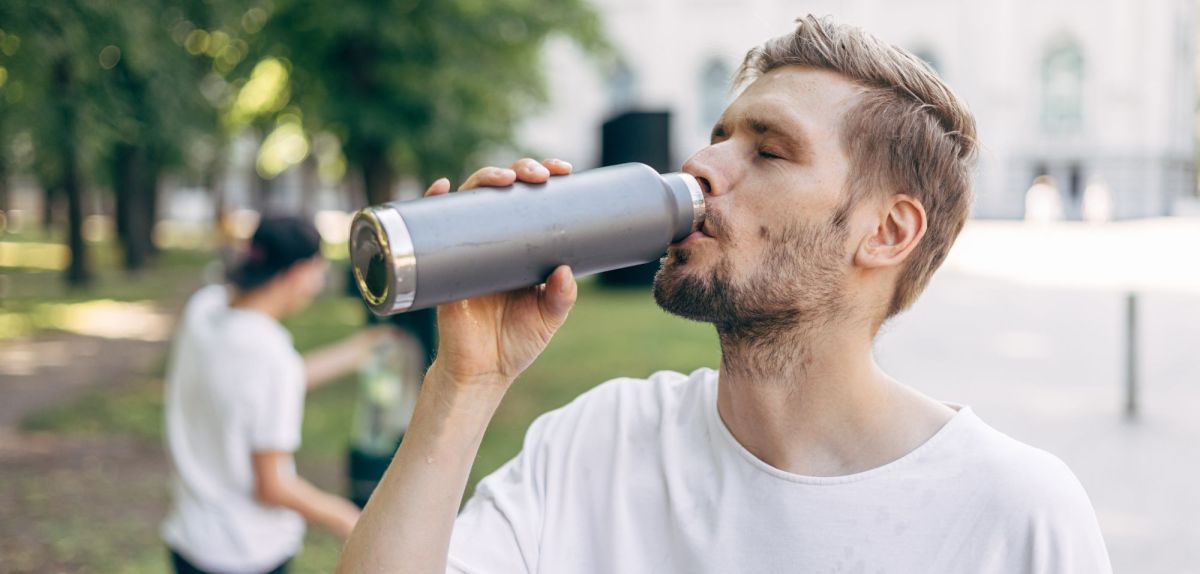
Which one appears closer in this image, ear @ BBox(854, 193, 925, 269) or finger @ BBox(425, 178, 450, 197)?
finger @ BBox(425, 178, 450, 197)

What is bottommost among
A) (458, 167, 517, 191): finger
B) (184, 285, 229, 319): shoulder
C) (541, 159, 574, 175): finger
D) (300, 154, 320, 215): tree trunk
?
(184, 285, 229, 319): shoulder

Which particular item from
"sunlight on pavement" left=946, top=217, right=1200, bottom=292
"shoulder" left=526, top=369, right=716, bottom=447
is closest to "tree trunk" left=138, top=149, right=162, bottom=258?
"sunlight on pavement" left=946, top=217, right=1200, bottom=292

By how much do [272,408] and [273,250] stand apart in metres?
0.64

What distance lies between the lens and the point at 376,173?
17.0m

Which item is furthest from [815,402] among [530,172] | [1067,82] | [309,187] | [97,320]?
[309,187]

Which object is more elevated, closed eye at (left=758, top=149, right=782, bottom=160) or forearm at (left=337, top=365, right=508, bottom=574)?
closed eye at (left=758, top=149, right=782, bottom=160)

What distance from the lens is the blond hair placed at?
1.94 m

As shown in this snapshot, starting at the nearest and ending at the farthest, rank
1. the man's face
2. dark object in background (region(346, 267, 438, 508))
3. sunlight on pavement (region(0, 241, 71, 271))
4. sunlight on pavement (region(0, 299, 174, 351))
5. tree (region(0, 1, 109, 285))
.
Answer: the man's face → dark object in background (region(346, 267, 438, 508)) → tree (region(0, 1, 109, 285)) → sunlight on pavement (region(0, 299, 174, 351)) → sunlight on pavement (region(0, 241, 71, 271))

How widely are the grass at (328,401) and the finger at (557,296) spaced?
195 inches

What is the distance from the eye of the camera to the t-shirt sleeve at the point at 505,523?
1924mm

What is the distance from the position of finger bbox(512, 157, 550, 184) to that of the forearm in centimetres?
39

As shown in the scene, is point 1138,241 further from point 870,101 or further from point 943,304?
point 870,101

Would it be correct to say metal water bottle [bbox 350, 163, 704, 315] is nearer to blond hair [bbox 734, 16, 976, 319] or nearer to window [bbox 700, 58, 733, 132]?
blond hair [bbox 734, 16, 976, 319]

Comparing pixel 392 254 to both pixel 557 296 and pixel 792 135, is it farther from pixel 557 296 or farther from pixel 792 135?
pixel 792 135
